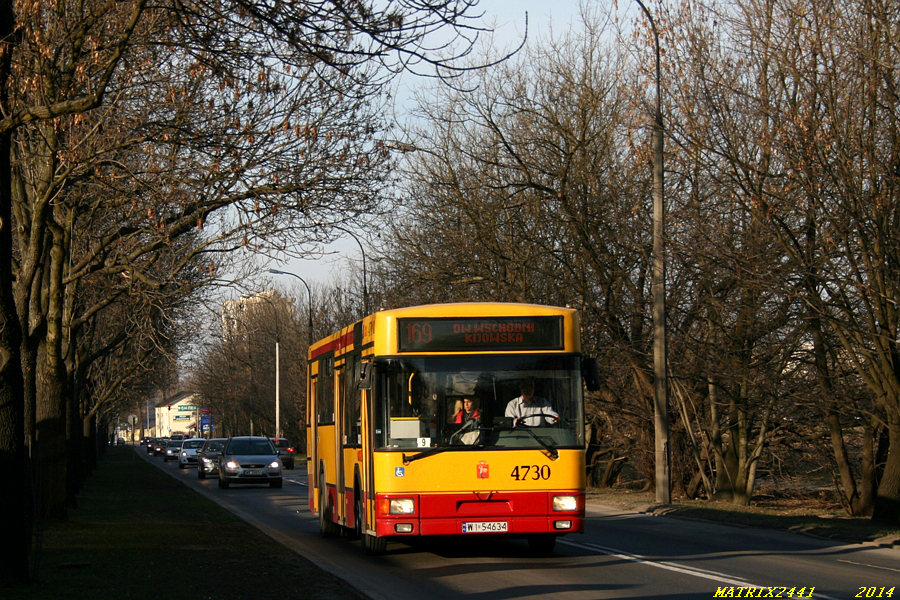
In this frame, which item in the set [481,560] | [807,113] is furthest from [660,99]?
[481,560]

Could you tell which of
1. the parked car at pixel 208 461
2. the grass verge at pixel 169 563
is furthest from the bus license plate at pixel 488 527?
the parked car at pixel 208 461

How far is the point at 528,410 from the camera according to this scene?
1255 centimetres

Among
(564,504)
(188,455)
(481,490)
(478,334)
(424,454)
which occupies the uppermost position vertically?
(478,334)

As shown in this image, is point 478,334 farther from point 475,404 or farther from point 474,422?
point 474,422

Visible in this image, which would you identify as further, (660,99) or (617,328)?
(617,328)

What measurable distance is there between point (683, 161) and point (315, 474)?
9.28 m

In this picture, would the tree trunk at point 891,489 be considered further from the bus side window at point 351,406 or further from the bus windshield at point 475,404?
the bus side window at point 351,406

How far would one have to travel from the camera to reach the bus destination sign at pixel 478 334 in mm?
12656

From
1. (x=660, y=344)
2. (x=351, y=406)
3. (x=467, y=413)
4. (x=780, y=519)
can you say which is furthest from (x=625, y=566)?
(x=660, y=344)

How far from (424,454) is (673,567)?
3.01 metres

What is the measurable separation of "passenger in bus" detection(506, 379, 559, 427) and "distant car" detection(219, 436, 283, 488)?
882 inches

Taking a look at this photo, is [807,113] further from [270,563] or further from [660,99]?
[270,563]

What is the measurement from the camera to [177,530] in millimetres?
16906

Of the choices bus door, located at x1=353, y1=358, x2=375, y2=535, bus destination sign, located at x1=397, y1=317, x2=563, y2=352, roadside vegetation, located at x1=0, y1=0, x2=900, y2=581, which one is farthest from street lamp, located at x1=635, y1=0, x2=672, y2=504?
bus door, located at x1=353, y1=358, x2=375, y2=535
